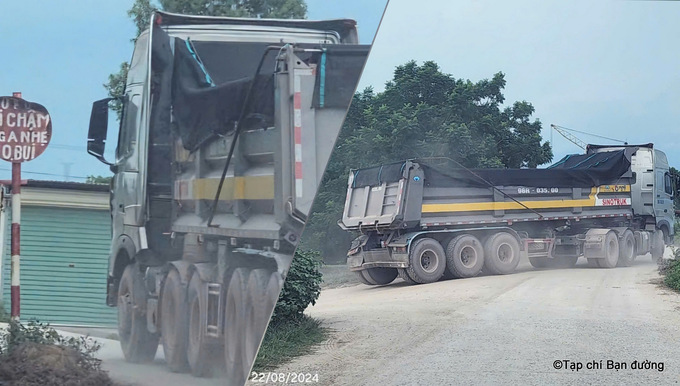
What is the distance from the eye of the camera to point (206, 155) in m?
1.68

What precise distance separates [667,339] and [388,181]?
962 mm

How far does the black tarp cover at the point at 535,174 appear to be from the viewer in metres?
2.07

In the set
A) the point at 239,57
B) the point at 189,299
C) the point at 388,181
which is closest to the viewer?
the point at 239,57

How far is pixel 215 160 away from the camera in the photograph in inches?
65.7

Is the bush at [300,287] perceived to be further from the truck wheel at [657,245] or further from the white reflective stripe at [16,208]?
the truck wheel at [657,245]

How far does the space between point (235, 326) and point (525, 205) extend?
987 millimetres

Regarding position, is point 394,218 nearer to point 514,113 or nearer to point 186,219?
point 514,113

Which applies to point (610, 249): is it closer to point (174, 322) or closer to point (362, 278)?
point (362, 278)

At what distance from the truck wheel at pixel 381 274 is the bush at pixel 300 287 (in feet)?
0.61

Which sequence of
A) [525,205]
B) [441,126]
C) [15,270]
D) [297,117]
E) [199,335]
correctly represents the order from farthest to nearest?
[525,205] → [441,126] → [199,335] → [15,270] → [297,117]

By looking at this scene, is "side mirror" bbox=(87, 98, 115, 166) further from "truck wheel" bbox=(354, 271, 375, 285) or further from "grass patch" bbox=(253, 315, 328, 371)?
"grass patch" bbox=(253, 315, 328, 371)

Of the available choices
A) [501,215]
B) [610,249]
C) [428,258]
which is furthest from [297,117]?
[610,249]

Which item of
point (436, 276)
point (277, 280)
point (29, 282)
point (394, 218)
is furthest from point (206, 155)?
point (436, 276)

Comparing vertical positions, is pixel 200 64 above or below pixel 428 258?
above
